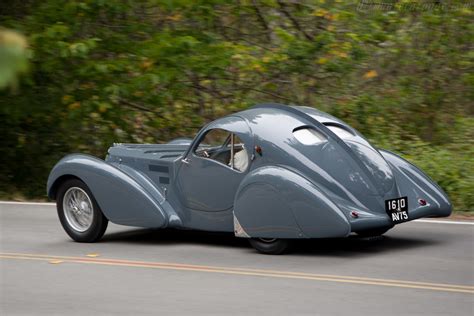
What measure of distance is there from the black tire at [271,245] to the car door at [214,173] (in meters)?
0.47

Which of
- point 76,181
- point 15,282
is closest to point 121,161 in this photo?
point 76,181

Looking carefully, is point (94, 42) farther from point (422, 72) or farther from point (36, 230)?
point (422, 72)

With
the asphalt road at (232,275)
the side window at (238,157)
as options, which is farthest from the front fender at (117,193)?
the side window at (238,157)

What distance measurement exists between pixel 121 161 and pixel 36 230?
5.37ft

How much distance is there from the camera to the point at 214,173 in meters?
8.91

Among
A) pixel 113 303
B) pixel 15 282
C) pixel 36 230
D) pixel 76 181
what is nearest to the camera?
pixel 113 303

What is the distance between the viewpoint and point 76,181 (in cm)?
981

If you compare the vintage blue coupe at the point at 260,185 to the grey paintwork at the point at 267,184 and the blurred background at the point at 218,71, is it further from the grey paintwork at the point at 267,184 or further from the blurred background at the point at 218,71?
the blurred background at the point at 218,71

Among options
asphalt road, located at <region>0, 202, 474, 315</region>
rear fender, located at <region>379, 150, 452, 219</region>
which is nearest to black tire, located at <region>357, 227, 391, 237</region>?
asphalt road, located at <region>0, 202, 474, 315</region>

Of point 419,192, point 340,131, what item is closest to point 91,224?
point 340,131

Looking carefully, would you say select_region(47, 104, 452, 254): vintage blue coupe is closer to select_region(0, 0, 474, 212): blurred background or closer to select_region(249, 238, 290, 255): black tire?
select_region(249, 238, 290, 255): black tire

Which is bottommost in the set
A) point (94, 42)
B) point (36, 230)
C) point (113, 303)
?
point (36, 230)

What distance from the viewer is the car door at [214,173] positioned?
8758 mm

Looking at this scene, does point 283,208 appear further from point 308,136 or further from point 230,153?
point 230,153
